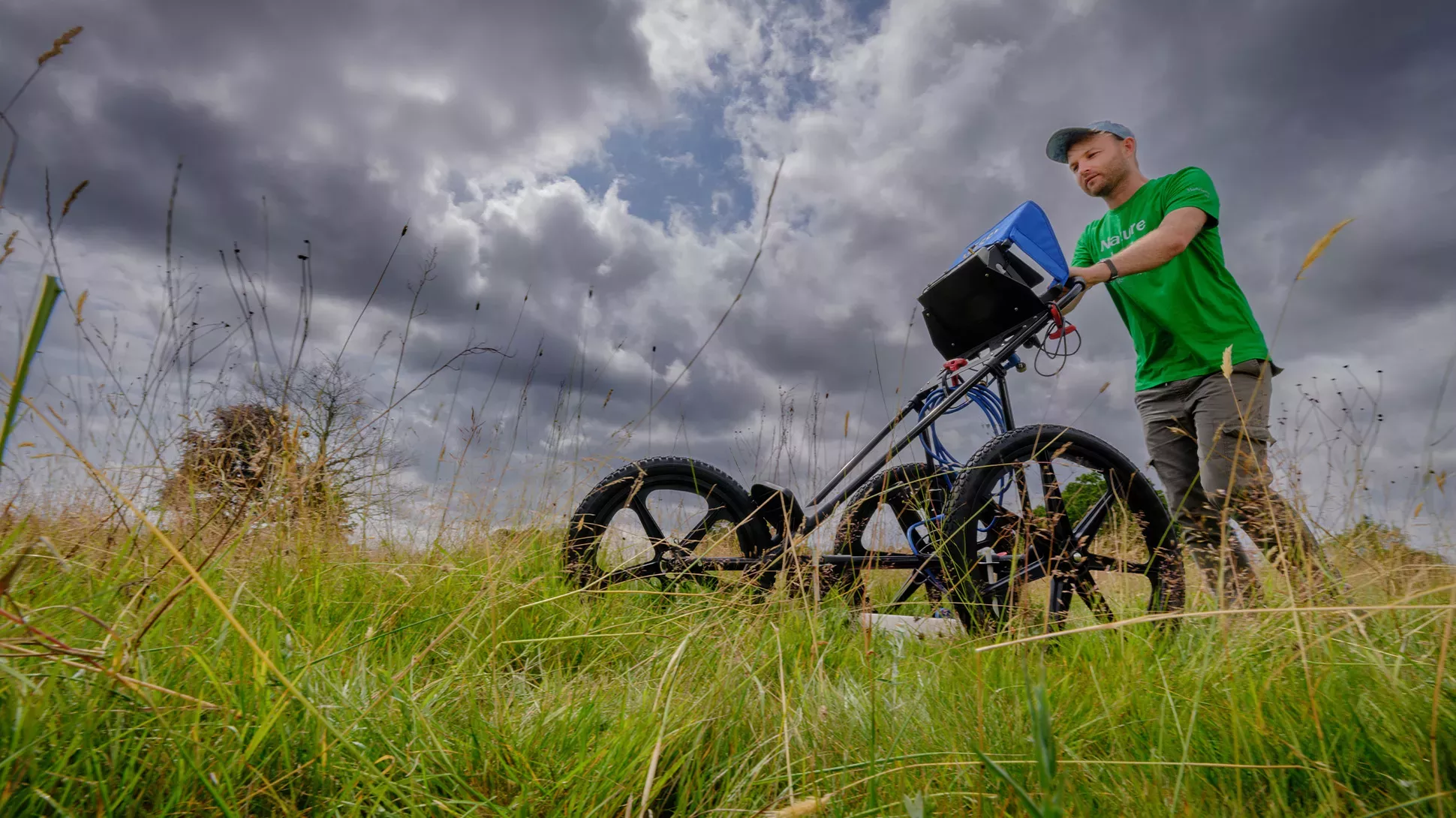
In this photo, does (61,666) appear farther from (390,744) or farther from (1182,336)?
(1182,336)

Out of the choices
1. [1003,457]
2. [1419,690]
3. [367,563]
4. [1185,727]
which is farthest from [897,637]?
[367,563]

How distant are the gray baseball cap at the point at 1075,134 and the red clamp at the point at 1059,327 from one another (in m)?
1.07

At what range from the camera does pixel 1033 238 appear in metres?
3.22

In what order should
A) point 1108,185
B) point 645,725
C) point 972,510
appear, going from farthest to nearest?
1. point 1108,185
2. point 972,510
3. point 645,725

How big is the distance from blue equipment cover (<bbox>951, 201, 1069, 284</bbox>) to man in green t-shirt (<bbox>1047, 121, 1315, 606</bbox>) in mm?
107

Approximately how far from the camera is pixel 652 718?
1.31 m

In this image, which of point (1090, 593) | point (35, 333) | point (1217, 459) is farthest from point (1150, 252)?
point (35, 333)

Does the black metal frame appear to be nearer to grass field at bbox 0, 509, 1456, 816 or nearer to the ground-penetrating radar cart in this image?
the ground-penetrating radar cart

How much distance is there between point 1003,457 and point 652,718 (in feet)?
6.82

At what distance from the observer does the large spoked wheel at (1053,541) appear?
2795 millimetres

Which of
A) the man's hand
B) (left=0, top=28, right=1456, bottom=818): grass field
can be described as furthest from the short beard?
(left=0, top=28, right=1456, bottom=818): grass field

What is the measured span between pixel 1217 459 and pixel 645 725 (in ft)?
10.4

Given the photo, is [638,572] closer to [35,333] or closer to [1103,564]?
[1103,564]

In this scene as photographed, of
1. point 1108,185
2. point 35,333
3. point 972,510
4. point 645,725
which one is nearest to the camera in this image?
point 35,333
